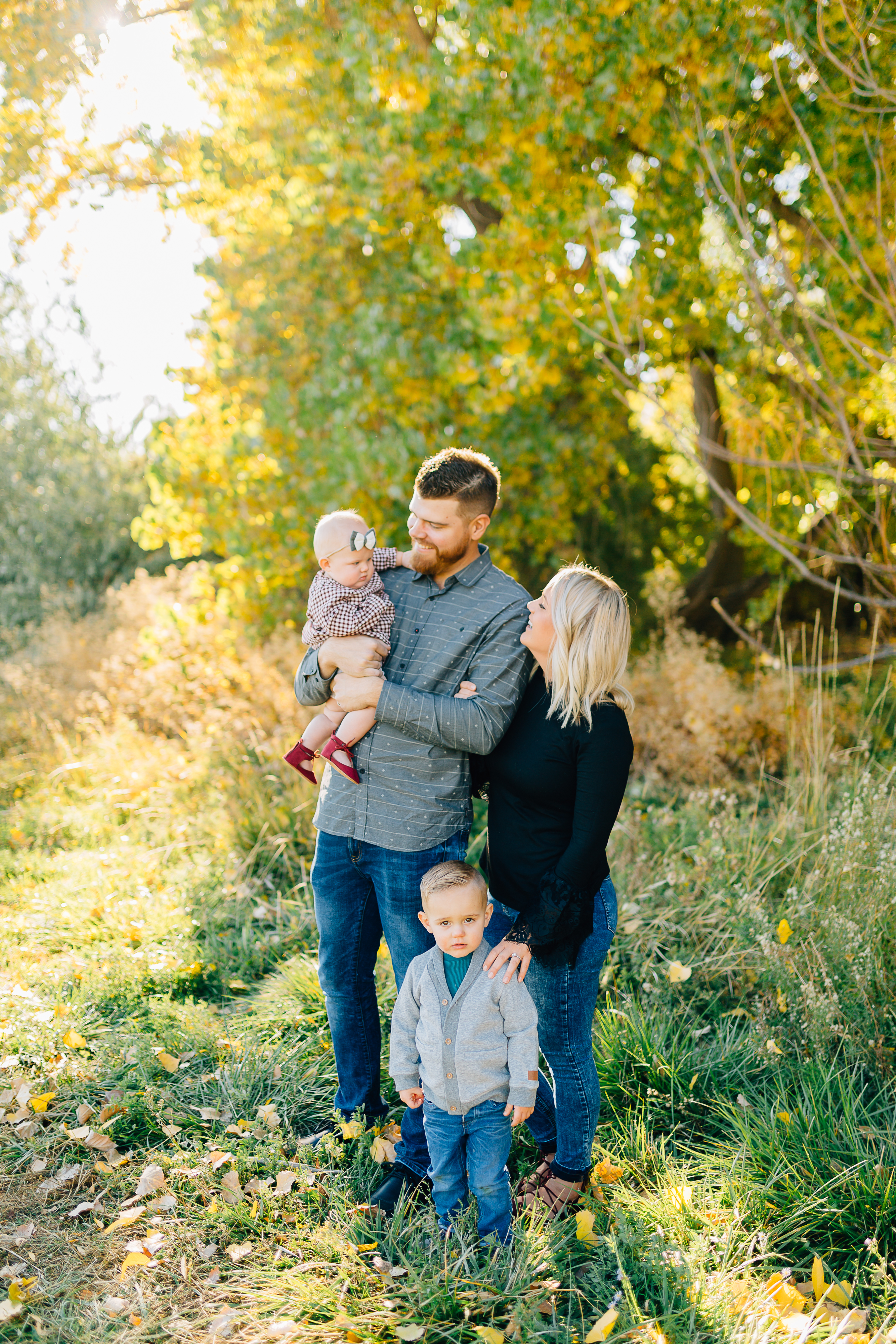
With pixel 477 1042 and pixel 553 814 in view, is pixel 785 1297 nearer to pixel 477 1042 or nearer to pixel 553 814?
pixel 477 1042

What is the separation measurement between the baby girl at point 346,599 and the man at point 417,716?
0.05 meters

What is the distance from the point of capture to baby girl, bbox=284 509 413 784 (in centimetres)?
279

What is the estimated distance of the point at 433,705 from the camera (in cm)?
254

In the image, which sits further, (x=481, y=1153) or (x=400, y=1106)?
(x=400, y=1106)

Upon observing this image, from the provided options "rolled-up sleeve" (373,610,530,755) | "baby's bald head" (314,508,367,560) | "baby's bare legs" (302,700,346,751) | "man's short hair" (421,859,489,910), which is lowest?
"man's short hair" (421,859,489,910)

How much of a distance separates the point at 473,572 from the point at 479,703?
0.43m

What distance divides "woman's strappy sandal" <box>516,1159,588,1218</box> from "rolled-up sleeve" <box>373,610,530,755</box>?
1318 mm

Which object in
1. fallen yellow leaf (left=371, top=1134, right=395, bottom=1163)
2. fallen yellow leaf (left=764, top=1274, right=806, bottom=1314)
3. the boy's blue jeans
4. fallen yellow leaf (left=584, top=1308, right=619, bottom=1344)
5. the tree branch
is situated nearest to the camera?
fallen yellow leaf (left=584, top=1308, right=619, bottom=1344)

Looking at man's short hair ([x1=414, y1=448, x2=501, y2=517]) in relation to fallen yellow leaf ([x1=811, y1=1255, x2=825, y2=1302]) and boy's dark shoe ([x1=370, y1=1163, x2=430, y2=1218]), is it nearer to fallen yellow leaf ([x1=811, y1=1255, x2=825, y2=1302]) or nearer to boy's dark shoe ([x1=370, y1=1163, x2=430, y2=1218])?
boy's dark shoe ([x1=370, y1=1163, x2=430, y2=1218])

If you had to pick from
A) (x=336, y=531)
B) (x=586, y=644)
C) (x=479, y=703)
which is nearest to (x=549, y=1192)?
(x=479, y=703)

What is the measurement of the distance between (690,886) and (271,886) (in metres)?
2.22

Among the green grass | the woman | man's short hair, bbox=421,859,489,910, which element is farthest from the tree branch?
man's short hair, bbox=421,859,489,910

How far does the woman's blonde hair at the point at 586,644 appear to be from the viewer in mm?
2412

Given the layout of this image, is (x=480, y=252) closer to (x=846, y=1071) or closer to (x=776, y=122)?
(x=776, y=122)
